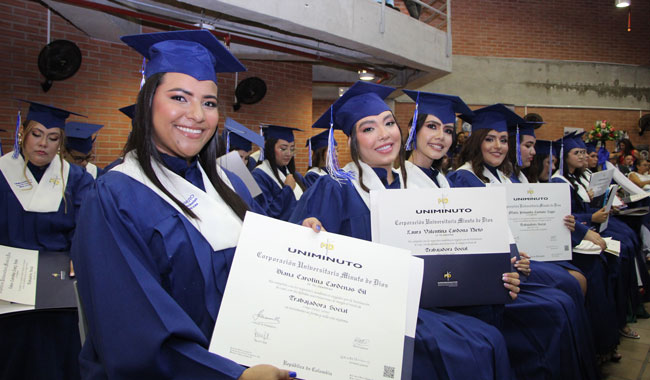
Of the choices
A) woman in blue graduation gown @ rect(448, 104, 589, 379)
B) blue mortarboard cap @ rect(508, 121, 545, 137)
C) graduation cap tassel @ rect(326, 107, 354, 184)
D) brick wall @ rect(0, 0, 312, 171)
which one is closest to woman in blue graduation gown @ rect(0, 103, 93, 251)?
graduation cap tassel @ rect(326, 107, 354, 184)

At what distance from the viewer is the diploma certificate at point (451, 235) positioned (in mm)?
1929

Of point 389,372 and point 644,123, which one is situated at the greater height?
point 644,123

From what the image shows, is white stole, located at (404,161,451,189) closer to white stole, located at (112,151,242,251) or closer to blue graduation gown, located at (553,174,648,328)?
white stole, located at (112,151,242,251)

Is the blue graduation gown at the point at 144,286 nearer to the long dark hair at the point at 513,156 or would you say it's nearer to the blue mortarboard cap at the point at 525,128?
the long dark hair at the point at 513,156

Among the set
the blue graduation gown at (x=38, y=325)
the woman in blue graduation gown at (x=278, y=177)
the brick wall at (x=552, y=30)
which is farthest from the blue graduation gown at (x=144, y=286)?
the brick wall at (x=552, y=30)

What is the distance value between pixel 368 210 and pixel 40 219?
2439 mm

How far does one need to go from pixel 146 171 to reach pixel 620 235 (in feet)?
16.9

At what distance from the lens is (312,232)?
55.3 inches

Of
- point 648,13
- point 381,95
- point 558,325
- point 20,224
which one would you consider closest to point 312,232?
point 381,95

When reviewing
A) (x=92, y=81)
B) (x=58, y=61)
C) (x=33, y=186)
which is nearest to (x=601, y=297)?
(x=33, y=186)

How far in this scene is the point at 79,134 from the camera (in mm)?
4953

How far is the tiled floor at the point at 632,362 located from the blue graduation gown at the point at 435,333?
2151mm
